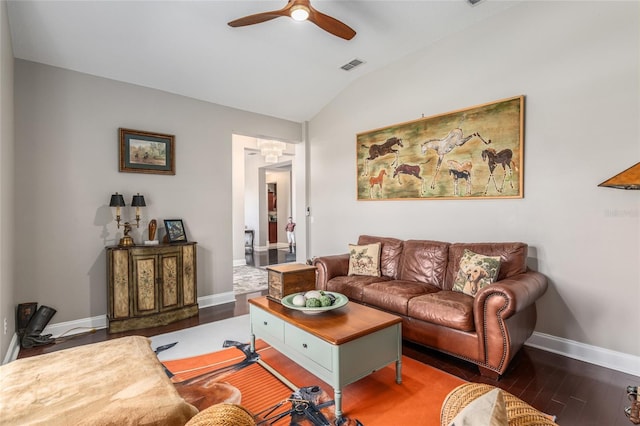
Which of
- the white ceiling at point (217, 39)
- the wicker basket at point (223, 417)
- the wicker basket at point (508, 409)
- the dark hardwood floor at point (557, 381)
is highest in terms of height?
the white ceiling at point (217, 39)

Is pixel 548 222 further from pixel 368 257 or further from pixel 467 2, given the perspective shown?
pixel 467 2

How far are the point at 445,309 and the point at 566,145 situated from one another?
1921 millimetres

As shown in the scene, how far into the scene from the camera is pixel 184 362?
2.81m

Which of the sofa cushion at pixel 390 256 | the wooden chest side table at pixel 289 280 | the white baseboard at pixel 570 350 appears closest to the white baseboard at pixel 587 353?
the white baseboard at pixel 570 350

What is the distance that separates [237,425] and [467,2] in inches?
160

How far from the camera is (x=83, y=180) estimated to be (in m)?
3.68

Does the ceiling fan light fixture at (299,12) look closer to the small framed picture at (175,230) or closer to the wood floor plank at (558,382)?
the small framed picture at (175,230)

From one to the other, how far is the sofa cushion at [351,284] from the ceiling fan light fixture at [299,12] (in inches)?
106

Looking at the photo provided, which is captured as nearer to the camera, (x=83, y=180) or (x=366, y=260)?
(x=83, y=180)

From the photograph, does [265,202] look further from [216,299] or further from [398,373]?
[398,373]

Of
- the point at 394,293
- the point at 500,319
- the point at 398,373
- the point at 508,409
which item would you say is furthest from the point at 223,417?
the point at 394,293

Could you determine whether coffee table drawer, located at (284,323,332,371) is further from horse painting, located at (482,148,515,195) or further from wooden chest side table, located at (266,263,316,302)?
horse painting, located at (482,148,515,195)

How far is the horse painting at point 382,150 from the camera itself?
438cm

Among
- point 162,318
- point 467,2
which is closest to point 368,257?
point 162,318
